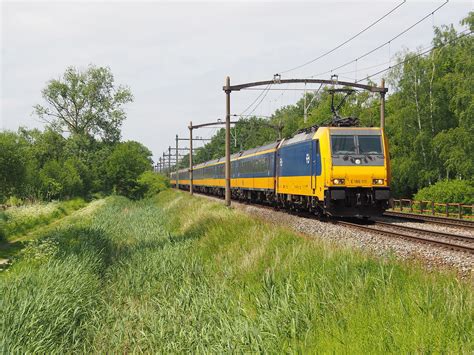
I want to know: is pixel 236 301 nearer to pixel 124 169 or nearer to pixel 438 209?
pixel 438 209

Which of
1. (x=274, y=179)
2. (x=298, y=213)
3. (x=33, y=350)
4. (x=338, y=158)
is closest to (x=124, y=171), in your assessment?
(x=274, y=179)

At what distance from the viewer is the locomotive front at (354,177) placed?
17.3 metres

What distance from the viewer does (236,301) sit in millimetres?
8703

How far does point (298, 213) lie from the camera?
72.7 ft

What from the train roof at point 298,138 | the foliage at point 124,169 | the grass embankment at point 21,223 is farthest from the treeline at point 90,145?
the train roof at point 298,138

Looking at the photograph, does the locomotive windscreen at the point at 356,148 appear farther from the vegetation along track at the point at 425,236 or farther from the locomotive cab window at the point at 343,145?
the vegetation along track at the point at 425,236

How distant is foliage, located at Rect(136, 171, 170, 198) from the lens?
61.8 meters

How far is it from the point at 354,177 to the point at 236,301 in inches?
380

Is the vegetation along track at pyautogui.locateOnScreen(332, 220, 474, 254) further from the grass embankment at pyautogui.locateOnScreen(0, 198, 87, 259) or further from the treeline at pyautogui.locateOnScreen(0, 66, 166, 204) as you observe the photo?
the treeline at pyautogui.locateOnScreen(0, 66, 166, 204)

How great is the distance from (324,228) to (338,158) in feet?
9.31

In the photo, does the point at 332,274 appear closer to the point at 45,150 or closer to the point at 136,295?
the point at 136,295

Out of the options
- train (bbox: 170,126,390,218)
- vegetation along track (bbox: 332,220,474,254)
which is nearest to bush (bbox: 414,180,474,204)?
train (bbox: 170,126,390,218)

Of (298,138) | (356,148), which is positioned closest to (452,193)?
(298,138)

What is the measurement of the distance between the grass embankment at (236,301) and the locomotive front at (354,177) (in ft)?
11.3
